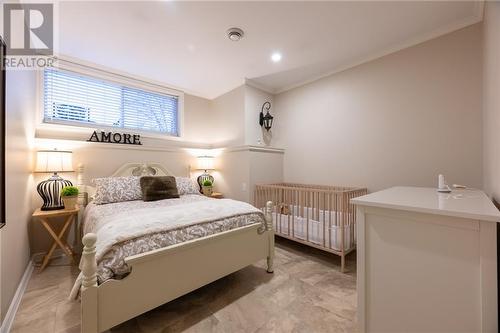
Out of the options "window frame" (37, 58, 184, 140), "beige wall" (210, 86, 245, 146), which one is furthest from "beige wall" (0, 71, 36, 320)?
"beige wall" (210, 86, 245, 146)

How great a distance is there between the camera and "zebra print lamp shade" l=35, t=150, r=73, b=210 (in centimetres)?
240

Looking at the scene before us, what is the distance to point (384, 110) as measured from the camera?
269 cm

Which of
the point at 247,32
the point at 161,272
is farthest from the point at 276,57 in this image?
the point at 161,272

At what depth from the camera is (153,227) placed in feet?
4.95

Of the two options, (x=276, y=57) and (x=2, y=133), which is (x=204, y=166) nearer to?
(x=276, y=57)

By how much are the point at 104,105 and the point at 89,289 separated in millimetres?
3009

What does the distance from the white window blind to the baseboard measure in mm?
1912

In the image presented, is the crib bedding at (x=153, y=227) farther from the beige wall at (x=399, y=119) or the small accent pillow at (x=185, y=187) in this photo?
the beige wall at (x=399, y=119)

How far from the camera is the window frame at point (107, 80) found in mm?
2701

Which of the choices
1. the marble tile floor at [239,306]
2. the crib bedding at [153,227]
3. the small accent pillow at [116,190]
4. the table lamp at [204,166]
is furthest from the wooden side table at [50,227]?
the table lamp at [204,166]

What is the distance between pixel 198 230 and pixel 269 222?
873mm

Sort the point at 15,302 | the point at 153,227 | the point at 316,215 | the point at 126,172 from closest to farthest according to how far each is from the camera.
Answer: the point at 153,227 → the point at 15,302 → the point at 316,215 → the point at 126,172

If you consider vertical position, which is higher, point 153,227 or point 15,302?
point 153,227

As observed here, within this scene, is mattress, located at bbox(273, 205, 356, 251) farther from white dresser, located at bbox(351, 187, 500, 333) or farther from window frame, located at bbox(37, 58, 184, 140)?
window frame, located at bbox(37, 58, 184, 140)
